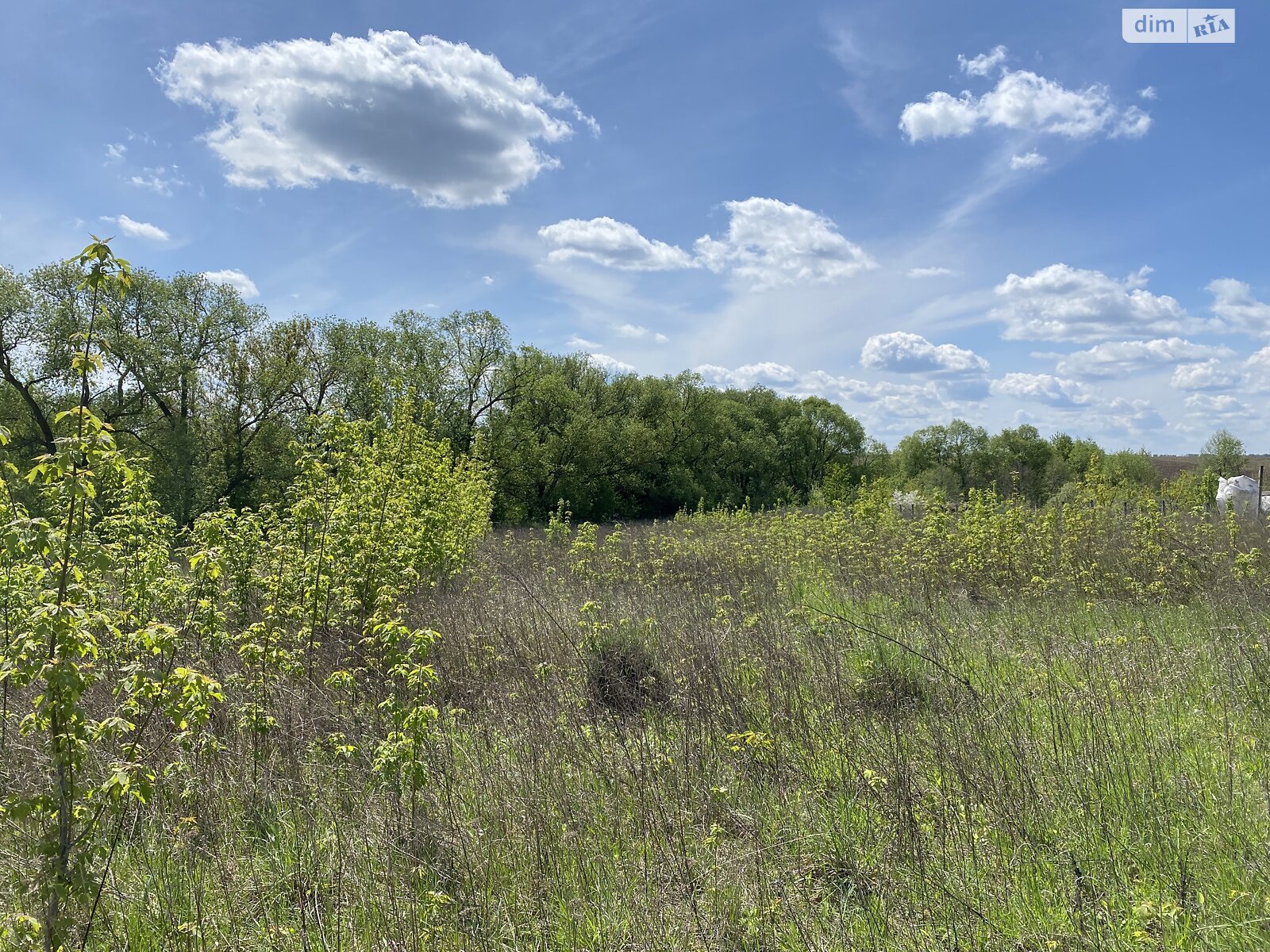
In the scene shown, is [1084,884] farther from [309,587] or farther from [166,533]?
[166,533]

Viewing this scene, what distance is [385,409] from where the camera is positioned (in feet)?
107

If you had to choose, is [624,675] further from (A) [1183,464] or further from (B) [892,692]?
(A) [1183,464]

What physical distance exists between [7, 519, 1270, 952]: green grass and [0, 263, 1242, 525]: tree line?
7870 millimetres

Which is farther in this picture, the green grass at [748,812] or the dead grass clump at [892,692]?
the dead grass clump at [892,692]

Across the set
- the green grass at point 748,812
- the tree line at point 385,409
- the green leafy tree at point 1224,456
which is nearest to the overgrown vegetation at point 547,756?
the green grass at point 748,812

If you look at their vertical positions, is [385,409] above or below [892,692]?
above

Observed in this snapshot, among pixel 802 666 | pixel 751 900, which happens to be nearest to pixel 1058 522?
pixel 802 666

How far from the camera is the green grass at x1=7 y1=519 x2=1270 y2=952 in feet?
10.6

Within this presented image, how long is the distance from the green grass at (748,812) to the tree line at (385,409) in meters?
7.87

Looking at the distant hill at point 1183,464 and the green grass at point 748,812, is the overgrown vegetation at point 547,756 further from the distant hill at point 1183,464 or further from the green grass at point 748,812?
the distant hill at point 1183,464

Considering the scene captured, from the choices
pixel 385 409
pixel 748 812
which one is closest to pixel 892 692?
pixel 748 812

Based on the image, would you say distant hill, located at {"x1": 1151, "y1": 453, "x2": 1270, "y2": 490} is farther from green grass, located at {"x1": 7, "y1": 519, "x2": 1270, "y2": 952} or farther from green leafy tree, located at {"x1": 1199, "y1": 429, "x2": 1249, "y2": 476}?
green grass, located at {"x1": 7, "y1": 519, "x2": 1270, "y2": 952}

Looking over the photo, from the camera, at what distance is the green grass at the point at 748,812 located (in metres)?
3.24

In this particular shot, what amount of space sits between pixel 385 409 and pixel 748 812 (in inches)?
1221
